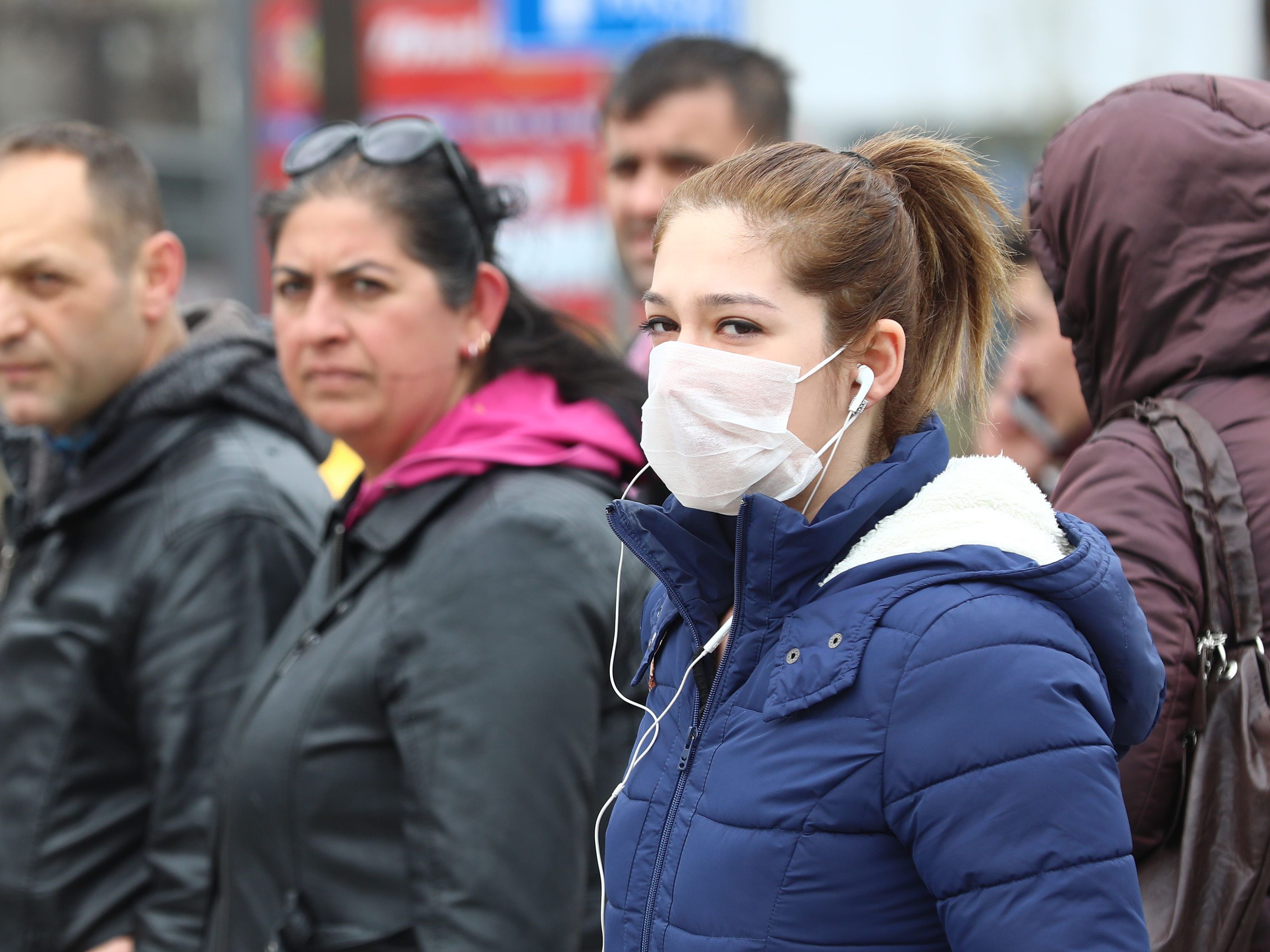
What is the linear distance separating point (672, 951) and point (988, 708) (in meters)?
0.47

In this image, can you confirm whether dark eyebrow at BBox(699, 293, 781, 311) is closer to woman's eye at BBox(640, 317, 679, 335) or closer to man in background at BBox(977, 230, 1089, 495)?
woman's eye at BBox(640, 317, 679, 335)

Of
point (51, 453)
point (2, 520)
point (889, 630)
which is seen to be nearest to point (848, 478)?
point (889, 630)

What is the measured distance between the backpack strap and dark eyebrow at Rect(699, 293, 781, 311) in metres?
0.65

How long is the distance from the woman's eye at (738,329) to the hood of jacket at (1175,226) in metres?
0.68

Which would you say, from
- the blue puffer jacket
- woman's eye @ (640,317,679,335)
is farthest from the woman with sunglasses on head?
woman's eye @ (640,317,679,335)

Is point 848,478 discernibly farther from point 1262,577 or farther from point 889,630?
point 1262,577

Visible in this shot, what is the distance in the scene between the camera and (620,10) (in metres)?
9.45

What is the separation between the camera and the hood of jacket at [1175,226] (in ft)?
6.96

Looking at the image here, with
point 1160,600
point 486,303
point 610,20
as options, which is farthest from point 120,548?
point 610,20

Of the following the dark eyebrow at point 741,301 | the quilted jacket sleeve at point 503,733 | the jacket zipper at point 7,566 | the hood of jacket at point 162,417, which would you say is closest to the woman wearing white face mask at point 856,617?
the dark eyebrow at point 741,301

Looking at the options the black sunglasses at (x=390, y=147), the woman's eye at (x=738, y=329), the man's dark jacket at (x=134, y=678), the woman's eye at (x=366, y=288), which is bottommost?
the man's dark jacket at (x=134, y=678)

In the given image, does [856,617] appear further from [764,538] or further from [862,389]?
[862,389]

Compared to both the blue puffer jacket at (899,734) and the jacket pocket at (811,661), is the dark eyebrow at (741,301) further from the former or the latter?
the jacket pocket at (811,661)

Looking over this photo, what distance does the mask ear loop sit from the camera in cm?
183
